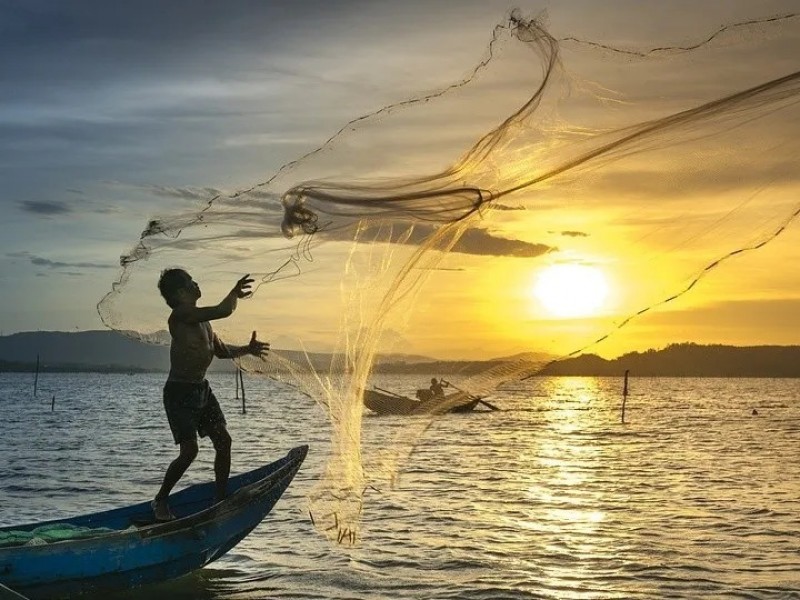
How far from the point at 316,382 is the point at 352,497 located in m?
1.07

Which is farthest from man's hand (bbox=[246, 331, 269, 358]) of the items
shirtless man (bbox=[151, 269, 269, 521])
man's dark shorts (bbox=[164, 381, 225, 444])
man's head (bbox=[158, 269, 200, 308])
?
man's head (bbox=[158, 269, 200, 308])

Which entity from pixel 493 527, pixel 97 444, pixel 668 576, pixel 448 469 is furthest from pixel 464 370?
pixel 97 444

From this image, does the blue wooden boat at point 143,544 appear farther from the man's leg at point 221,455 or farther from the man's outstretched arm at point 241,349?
the man's outstretched arm at point 241,349

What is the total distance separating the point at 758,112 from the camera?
836cm

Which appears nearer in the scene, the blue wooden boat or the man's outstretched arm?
the blue wooden boat

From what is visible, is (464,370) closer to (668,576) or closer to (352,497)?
(352,497)

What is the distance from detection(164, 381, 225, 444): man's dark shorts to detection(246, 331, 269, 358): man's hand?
57cm

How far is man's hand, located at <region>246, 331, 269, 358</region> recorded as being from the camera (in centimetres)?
995

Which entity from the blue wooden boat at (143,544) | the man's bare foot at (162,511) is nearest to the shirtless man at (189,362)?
the man's bare foot at (162,511)

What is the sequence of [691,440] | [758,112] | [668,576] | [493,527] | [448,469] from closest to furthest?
[758,112] → [668,576] → [493,527] → [448,469] → [691,440]

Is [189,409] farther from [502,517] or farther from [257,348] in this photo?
[502,517]

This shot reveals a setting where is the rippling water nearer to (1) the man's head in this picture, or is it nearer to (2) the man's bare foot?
(2) the man's bare foot

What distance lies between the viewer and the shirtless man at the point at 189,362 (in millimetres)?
9922

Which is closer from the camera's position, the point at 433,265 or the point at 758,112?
the point at 758,112
